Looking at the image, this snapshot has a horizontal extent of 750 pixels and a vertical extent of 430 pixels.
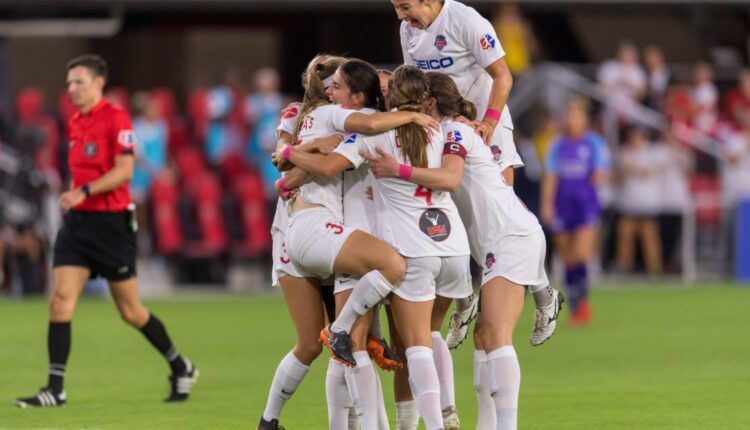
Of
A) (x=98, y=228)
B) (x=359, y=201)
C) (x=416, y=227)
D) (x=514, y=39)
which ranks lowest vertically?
(x=98, y=228)

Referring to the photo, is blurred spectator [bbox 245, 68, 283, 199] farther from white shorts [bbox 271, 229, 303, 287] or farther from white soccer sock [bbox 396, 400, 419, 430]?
white soccer sock [bbox 396, 400, 419, 430]

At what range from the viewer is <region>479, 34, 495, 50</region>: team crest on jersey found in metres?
9.76

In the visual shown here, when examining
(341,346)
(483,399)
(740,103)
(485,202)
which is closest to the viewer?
(341,346)

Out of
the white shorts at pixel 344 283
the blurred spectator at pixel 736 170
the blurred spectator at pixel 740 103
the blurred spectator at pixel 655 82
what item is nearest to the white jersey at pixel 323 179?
the white shorts at pixel 344 283

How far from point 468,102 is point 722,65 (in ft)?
60.0

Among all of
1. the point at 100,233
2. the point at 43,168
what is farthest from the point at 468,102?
the point at 43,168

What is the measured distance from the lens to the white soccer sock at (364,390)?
8891 millimetres

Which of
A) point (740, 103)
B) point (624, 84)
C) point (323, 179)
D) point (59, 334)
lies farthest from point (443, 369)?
point (740, 103)

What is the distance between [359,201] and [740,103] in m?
17.2

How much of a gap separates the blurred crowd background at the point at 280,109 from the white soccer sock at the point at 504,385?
46.1ft

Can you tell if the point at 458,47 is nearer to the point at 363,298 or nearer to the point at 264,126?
the point at 363,298

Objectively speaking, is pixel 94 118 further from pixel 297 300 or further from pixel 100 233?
pixel 297 300

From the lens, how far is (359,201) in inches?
365

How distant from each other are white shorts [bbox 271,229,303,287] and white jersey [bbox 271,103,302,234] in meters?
0.05
